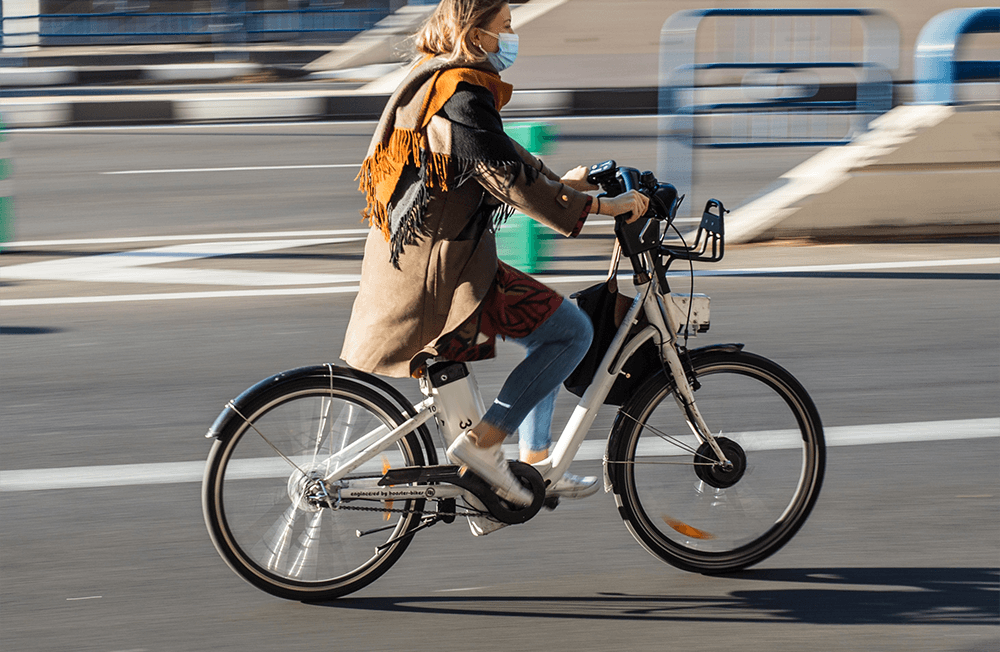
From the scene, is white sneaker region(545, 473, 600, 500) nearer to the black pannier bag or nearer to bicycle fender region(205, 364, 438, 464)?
the black pannier bag

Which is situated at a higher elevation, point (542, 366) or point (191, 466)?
point (542, 366)

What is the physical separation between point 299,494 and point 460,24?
4.98ft

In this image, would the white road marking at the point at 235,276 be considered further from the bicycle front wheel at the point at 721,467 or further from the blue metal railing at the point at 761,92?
the bicycle front wheel at the point at 721,467

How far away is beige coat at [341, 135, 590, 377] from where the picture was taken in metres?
3.46

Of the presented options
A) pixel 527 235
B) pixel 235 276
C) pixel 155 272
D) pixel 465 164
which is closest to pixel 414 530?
pixel 465 164

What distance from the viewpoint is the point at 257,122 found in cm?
1691

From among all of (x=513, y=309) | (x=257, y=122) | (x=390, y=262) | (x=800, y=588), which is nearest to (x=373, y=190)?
(x=390, y=262)

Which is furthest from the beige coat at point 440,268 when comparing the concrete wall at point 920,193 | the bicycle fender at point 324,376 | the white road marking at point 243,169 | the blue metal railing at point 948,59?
the white road marking at point 243,169

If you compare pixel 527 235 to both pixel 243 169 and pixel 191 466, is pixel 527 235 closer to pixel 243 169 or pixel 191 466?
pixel 191 466

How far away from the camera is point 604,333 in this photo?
3.84 m

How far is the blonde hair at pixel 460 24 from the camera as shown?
3396mm

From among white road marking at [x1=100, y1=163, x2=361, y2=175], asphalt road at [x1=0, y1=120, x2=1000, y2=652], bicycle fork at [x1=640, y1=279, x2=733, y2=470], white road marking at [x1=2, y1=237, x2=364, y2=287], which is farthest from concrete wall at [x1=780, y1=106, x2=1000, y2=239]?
bicycle fork at [x1=640, y1=279, x2=733, y2=470]

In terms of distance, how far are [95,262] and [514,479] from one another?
18.9 ft

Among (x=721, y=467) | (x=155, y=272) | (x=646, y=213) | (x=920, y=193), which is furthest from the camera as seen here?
(x=920, y=193)
